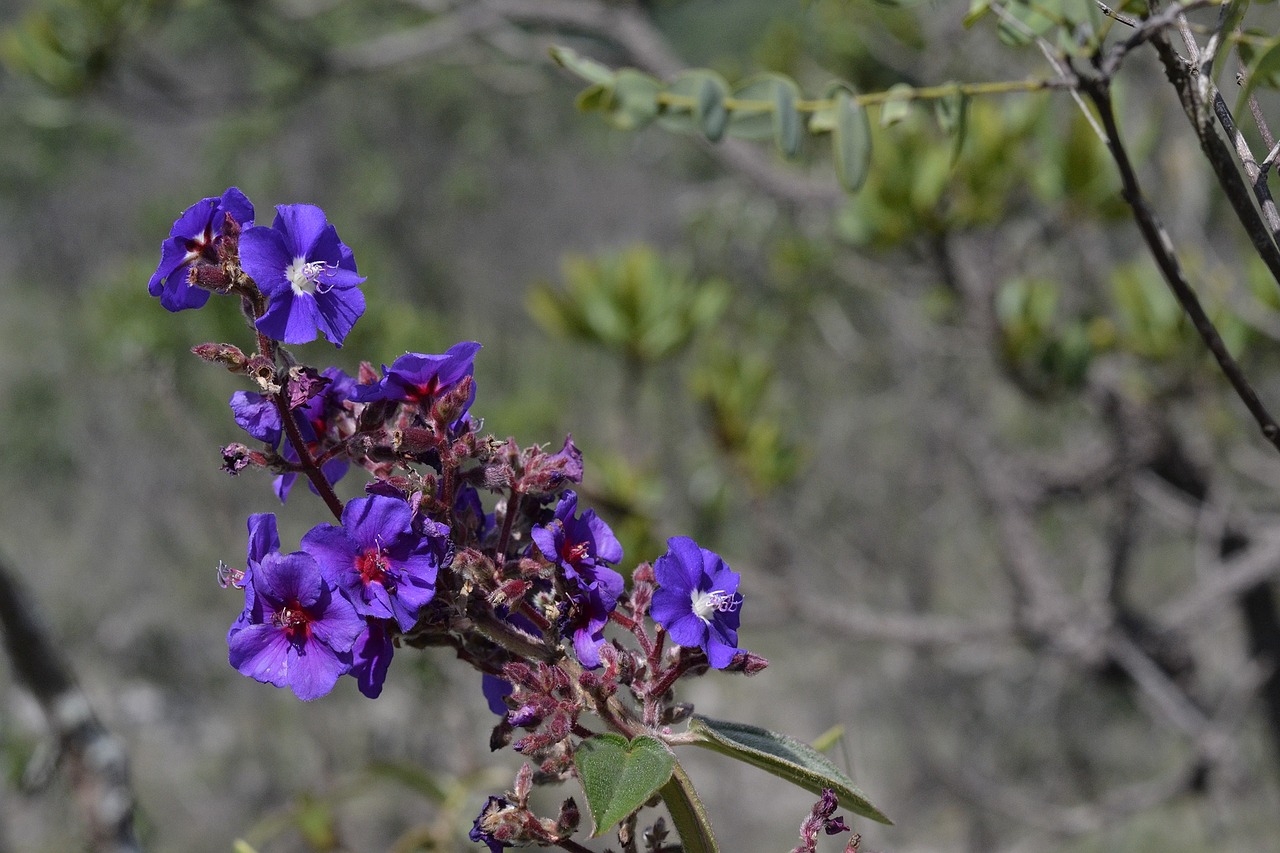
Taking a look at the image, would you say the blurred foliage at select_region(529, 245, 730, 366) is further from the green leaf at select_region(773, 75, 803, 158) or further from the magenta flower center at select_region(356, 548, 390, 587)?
the magenta flower center at select_region(356, 548, 390, 587)

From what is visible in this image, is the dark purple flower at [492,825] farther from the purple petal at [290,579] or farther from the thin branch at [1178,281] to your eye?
the thin branch at [1178,281]

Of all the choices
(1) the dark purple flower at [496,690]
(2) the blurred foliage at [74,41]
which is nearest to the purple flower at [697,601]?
(1) the dark purple flower at [496,690]

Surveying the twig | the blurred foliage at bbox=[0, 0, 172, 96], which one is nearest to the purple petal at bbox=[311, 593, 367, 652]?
the twig

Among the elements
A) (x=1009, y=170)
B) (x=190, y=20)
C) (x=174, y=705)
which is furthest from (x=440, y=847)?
(x=190, y=20)

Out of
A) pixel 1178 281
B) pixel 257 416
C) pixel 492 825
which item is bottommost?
pixel 492 825

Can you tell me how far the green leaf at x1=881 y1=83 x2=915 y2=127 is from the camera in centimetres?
94

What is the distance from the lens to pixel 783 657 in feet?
24.0

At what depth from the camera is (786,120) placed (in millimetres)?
982

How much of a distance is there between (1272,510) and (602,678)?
3209 millimetres

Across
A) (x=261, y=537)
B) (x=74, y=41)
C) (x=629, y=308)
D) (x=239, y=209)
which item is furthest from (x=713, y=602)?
(x=74, y=41)

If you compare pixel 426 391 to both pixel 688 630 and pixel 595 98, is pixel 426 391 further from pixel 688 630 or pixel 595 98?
pixel 595 98

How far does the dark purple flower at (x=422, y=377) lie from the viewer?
753 mm

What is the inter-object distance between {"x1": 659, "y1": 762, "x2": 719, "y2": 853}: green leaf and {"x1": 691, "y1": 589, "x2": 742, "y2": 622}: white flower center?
113 mm

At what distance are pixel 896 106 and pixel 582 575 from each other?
0.53 meters
